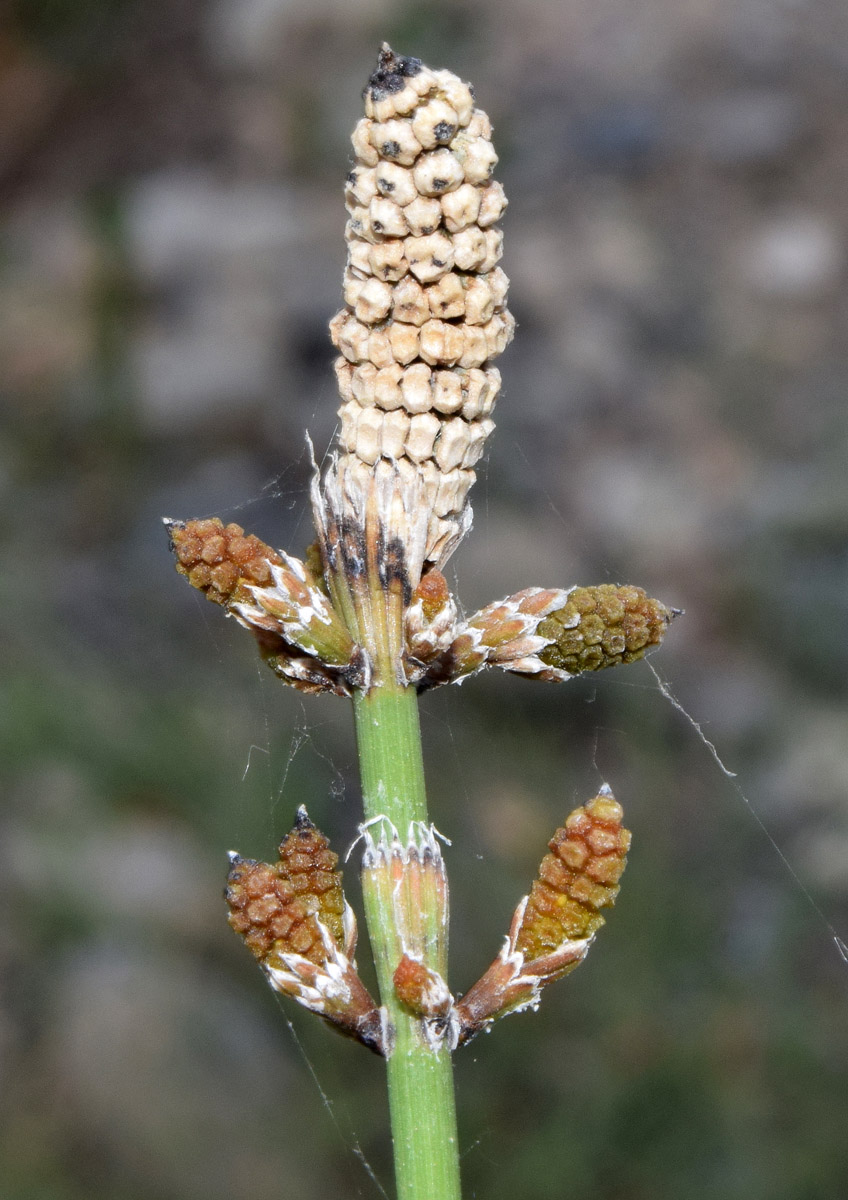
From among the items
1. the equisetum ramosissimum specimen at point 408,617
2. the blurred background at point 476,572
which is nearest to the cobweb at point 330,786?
the blurred background at point 476,572

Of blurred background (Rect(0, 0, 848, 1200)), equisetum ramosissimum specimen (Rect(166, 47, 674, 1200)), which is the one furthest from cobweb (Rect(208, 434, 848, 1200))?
equisetum ramosissimum specimen (Rect(166, 47, 674, 1200))

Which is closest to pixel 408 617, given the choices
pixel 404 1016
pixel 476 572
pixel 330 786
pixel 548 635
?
pixel 548 635

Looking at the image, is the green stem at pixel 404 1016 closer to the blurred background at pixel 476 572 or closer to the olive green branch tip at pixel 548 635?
the olive green branch tip at pixel 548 635

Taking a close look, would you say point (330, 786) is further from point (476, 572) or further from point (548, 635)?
point (548, 635)

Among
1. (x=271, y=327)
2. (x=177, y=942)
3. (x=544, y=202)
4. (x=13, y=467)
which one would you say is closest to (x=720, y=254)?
(x=544, y=202)

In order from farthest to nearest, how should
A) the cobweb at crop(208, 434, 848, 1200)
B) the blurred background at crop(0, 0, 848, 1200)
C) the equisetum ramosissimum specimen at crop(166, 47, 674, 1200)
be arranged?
the blurred background at crop(0, 0, 848, 1200)
the cobweb at crop(208, 434, 848, 1200)
the equisetum ramosissimum specimen at crop(166, 47, 674, 1200)

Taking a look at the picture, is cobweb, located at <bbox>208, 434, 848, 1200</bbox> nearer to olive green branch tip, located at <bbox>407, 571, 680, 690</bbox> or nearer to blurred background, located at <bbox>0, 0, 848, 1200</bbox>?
blurred background, located at <bbox>0, 0, 848, 1200</bbox>

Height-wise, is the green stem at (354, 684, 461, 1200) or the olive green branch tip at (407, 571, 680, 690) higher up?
the olive green branch tip at (407, 571, 680, 690)
